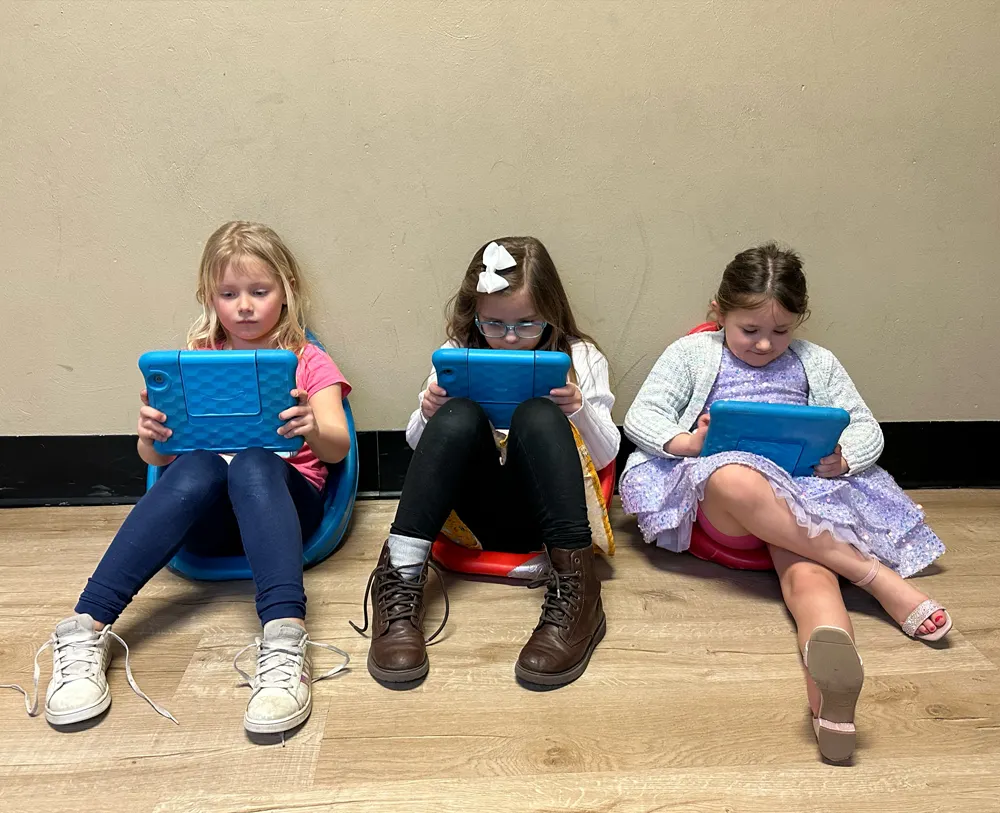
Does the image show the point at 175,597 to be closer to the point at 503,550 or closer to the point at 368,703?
the point at 368,703

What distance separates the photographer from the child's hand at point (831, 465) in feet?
4.28

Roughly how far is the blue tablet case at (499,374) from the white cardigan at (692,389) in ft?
0.95

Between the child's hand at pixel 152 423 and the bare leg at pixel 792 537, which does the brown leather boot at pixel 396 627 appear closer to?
the child's hand at pixel 152 423

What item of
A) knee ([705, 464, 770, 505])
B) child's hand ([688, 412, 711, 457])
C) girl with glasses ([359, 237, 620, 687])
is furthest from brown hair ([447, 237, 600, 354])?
knee ([705, 464, 770, 505])

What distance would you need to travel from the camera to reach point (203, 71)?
1.42 m

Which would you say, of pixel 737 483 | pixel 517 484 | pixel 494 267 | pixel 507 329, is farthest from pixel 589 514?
pixel 494 267

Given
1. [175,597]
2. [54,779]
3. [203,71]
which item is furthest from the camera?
[203,71]

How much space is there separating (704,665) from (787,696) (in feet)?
0.41

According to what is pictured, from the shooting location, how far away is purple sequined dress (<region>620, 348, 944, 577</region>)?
125cm

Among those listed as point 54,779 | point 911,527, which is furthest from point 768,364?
point 54,779

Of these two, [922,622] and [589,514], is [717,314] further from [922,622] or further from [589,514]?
[922,622]

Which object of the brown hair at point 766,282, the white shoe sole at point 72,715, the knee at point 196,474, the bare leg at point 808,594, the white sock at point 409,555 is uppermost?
the brown hair at point 766,282

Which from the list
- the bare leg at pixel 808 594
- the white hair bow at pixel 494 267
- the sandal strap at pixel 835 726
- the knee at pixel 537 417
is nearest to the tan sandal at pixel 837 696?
the sandal strap at pixel 835 726

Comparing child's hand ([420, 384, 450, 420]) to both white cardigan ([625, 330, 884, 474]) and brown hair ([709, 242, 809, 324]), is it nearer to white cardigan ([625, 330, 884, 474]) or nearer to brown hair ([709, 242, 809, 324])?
white cardigan ([625, 330, 884, 474])
